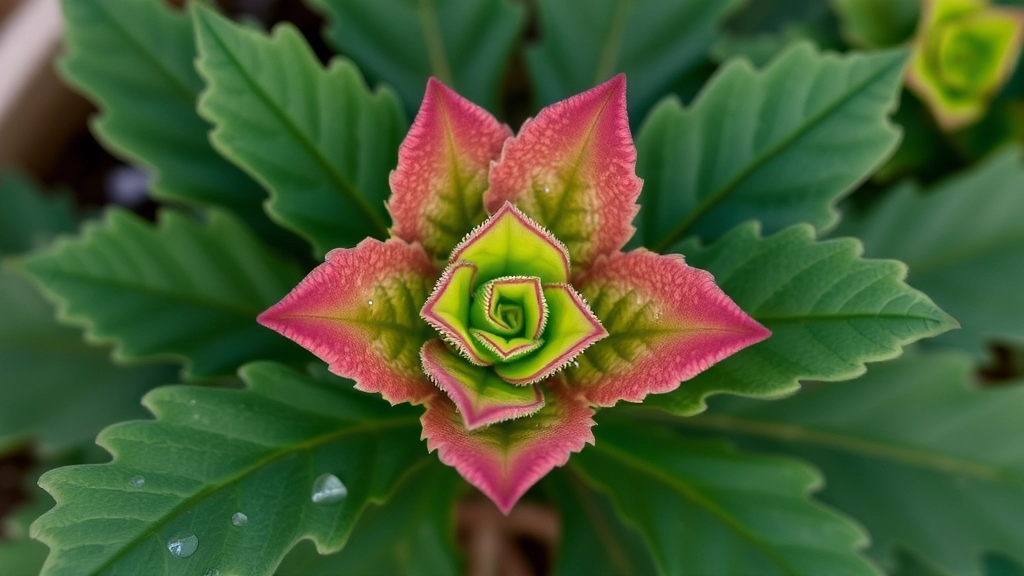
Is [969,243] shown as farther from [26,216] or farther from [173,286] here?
[26,216]

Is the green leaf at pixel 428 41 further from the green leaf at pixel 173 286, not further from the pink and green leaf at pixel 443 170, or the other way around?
the pink and green leaf at pixel 443 170

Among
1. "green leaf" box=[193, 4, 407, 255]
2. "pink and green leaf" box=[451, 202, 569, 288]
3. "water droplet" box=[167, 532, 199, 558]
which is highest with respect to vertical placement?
"green leaf" box=[193, 4, 407, 255]

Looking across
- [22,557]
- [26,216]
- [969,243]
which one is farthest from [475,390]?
[26,216]

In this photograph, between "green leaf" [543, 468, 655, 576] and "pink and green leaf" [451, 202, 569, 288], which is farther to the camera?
"green leaf" [543, 468, 655, 576]

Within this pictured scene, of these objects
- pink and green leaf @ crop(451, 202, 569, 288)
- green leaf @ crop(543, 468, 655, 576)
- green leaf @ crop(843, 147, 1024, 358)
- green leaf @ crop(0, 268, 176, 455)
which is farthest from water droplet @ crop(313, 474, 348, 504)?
green leaf @ crop(843, 147, 1024, 358)

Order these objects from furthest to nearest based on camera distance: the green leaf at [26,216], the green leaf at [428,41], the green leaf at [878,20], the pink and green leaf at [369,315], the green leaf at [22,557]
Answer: the green leaf at [26,216]
the green leaf at [878,20]
the green leaf at [428,41]
the green leaf at [22,557]
the pink and green leaf at [369,315]

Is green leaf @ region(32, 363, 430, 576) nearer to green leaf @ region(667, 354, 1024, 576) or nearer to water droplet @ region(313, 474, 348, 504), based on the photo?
water droplet @ region(313, 474, 348, 504)

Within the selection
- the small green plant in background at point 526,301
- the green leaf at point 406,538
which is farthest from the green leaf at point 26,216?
the green leaf at point 406,538
